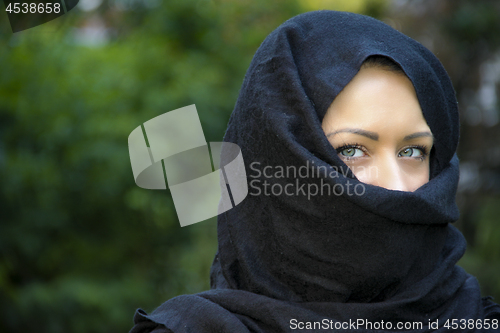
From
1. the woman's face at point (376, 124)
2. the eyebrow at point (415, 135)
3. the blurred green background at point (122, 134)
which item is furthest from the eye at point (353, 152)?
the blurred green background at point (122, 134)

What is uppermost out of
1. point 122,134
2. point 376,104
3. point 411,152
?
point 376,104

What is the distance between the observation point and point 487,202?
5.25 metres

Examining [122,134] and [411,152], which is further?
[122,134]

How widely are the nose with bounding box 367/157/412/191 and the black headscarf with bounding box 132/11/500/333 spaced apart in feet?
0.16

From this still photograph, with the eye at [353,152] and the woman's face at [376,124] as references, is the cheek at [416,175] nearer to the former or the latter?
the woman's face at [376,124]

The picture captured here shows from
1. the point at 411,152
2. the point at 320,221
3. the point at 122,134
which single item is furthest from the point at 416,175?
the point at 122,134

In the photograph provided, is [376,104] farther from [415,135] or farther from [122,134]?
[122,134]

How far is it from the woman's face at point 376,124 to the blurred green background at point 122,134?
2638mm

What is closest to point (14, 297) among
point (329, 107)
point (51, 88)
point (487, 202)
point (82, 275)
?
point (82, 275)

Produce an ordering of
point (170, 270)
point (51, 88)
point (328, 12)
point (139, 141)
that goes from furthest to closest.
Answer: point (170, 270), point (51, 88), point (139, 141), point (328, 12)

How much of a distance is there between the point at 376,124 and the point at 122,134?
2.91 meters

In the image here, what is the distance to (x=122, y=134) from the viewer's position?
386cm

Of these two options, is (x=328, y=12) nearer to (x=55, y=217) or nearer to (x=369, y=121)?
(x=369, y=121)

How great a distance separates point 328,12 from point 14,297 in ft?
10.7
